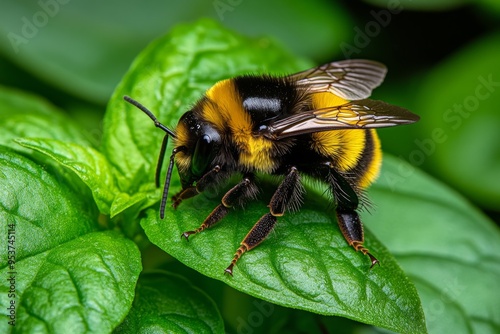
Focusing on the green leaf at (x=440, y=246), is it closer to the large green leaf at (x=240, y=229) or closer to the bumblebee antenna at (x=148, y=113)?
the large green leaf at (x=240, y=229)

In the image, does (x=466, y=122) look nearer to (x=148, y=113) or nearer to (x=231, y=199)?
(x=231, y=199)

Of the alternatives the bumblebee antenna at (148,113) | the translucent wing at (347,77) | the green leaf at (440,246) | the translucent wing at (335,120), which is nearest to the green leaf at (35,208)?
the bumblebee antenna at (148,113)

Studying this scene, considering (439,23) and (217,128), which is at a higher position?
(439,23)

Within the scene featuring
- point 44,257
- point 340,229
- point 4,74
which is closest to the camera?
point 44,257

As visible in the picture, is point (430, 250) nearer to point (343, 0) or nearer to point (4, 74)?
point (343, 0)

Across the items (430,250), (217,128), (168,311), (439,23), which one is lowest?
(168,311)

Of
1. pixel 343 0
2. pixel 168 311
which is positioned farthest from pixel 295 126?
pixel 343 0

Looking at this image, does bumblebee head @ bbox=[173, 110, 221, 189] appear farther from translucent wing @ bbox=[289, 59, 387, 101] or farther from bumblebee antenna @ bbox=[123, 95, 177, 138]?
translucent wing @ bbox=[289, 59, 387, 101]

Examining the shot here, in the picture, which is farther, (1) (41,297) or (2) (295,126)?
(2) (295,126)
